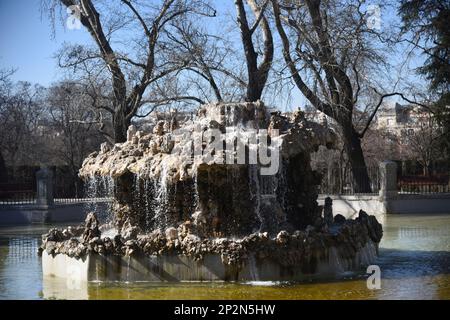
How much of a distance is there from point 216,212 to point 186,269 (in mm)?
1551

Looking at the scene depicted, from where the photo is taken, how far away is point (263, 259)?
440 inches

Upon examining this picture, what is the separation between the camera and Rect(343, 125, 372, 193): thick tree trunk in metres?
28.6

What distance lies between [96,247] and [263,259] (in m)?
2.69

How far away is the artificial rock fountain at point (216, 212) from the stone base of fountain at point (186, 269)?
0.02m

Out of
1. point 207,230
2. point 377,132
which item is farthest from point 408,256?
point 377,132

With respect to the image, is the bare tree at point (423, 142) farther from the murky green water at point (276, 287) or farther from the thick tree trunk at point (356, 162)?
the murky green water at point (276, 287)

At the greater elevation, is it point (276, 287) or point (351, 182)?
point (351, 182)

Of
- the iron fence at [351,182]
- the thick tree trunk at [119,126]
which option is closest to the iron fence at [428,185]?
the iron fence at [351,182]

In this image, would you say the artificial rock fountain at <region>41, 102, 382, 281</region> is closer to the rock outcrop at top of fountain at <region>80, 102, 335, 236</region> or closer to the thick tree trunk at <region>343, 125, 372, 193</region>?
the rock outcrop at top of fountain at <region>80, 102, 335, 236</region>

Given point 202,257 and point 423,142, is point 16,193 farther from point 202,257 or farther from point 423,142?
point 423,142

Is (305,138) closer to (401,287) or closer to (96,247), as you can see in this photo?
(401,287)

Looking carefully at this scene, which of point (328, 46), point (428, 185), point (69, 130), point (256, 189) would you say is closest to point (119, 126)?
point (328, 46)

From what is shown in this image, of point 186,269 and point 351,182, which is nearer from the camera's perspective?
point 186,269

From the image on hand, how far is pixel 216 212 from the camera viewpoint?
12469mm
